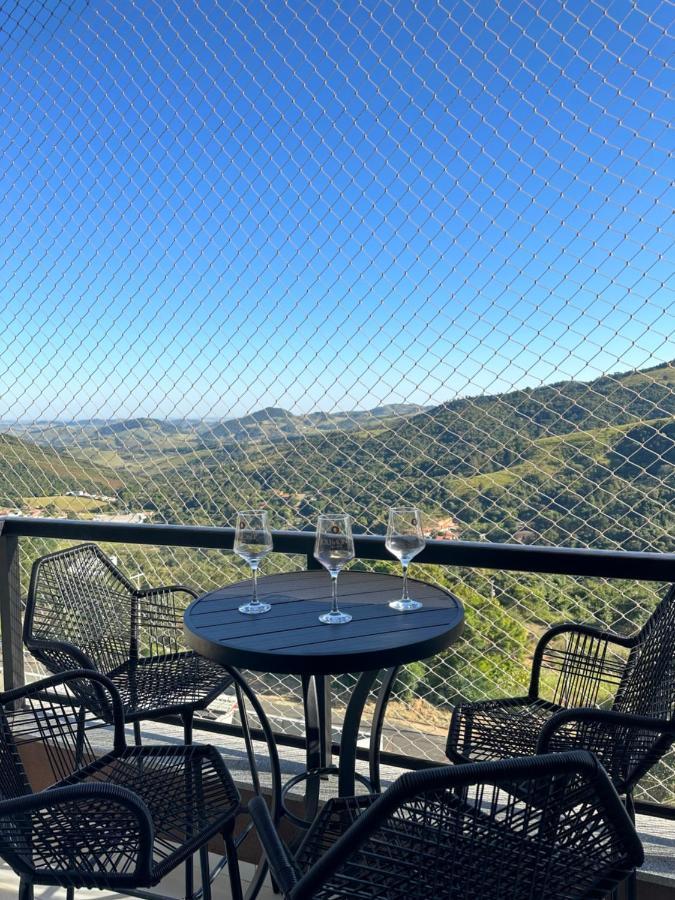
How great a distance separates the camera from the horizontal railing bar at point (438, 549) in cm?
181

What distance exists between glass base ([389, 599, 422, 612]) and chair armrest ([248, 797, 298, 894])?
62 centimetres

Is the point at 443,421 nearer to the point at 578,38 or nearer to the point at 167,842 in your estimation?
the point at 578,38

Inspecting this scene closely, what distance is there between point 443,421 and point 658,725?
206 cm

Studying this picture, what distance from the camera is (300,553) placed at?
2.17 meters

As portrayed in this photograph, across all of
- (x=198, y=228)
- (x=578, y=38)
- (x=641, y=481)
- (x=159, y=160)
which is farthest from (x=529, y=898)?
(x=159, y=160)

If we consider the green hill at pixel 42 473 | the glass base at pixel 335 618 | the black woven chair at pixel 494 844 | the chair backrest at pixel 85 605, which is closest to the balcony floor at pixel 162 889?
the chair backrest at pixel 85 605

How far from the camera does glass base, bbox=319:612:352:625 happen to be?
153cm

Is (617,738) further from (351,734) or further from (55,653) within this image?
(55,653)

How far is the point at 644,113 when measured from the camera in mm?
2543

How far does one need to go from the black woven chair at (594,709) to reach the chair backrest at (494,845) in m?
0.48

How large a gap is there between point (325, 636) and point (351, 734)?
361 mm

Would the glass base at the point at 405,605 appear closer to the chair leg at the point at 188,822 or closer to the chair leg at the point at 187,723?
the chair leg at the point at 188,822

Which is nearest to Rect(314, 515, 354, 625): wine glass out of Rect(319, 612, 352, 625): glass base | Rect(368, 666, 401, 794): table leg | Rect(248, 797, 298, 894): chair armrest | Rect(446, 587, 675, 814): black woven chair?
Rect(319, 612, 352, 625): glass base

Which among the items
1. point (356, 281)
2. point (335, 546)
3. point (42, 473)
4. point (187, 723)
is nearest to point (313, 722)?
point (187, 723)
